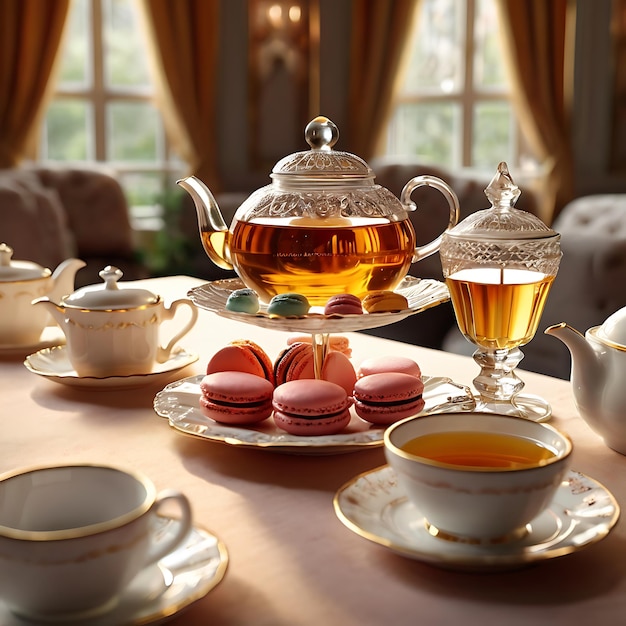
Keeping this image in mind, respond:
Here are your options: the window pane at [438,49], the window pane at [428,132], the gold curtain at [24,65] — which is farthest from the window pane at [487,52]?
the gold curtain at [24,65]

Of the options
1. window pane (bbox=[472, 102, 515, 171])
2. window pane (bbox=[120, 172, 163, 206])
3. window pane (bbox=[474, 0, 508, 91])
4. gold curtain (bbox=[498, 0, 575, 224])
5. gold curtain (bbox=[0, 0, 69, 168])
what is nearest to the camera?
gold curtain (bbox=[0, 0, 69, 168])

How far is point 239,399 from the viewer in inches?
36.3

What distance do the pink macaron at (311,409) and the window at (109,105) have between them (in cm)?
397

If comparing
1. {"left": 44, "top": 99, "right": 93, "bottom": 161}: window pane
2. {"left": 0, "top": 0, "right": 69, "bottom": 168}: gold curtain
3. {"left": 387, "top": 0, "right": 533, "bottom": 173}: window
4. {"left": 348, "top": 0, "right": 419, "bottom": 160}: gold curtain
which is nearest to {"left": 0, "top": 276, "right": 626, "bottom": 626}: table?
{"left": 0, "top": 0, "right": 69, "bottom": 168}: gold curtain

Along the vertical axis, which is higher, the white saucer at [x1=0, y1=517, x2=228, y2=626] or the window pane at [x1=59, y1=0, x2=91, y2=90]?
the window pane at [x1=59, y1=0, x2=91, y2=90]

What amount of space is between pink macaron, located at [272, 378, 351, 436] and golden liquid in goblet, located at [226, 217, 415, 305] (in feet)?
0.47

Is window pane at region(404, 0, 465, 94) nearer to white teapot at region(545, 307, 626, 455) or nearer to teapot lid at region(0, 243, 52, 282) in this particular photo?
teapot lid at region(0, 243, 52, 282)

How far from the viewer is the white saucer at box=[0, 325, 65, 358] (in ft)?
4.41

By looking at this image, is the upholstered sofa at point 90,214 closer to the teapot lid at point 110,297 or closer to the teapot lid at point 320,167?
the teapot lid at point 110,297

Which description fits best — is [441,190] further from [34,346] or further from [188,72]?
[188,72]

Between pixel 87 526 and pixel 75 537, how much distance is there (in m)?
0.05

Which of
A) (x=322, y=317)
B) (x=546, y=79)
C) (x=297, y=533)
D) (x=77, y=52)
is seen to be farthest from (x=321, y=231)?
(x=546, y=79)

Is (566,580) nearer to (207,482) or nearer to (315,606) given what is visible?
(315,606)

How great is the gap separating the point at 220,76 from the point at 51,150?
3.41 feet
